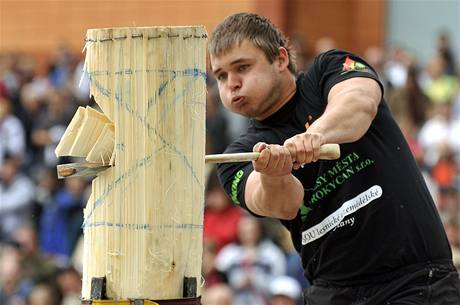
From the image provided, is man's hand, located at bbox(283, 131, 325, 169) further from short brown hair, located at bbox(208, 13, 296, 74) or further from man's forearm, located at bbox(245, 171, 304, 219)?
short brown hair, located at bbox(208, 13, 296, 74)

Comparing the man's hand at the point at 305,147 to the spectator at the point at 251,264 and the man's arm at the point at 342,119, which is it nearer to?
the man's arm at the point at 342,119

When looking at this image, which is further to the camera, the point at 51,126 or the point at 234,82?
the point at 51,126

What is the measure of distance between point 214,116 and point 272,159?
816cm

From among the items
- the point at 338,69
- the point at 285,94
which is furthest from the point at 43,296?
the point at 338,69

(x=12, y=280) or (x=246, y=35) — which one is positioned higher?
(x=246, y=35)

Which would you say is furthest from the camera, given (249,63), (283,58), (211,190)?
(211,190)

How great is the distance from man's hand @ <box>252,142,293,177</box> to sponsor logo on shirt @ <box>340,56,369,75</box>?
719mm

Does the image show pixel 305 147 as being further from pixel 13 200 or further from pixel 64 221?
pixel 13 200

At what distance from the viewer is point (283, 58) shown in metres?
4.86

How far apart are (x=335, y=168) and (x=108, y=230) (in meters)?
1.28

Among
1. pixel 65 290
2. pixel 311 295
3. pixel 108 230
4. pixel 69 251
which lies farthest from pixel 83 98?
pixel 108 230

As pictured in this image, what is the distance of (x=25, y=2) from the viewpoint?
54.1ft

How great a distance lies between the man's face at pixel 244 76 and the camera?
4.64 m

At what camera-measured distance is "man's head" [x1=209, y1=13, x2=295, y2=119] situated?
4.65 metres
